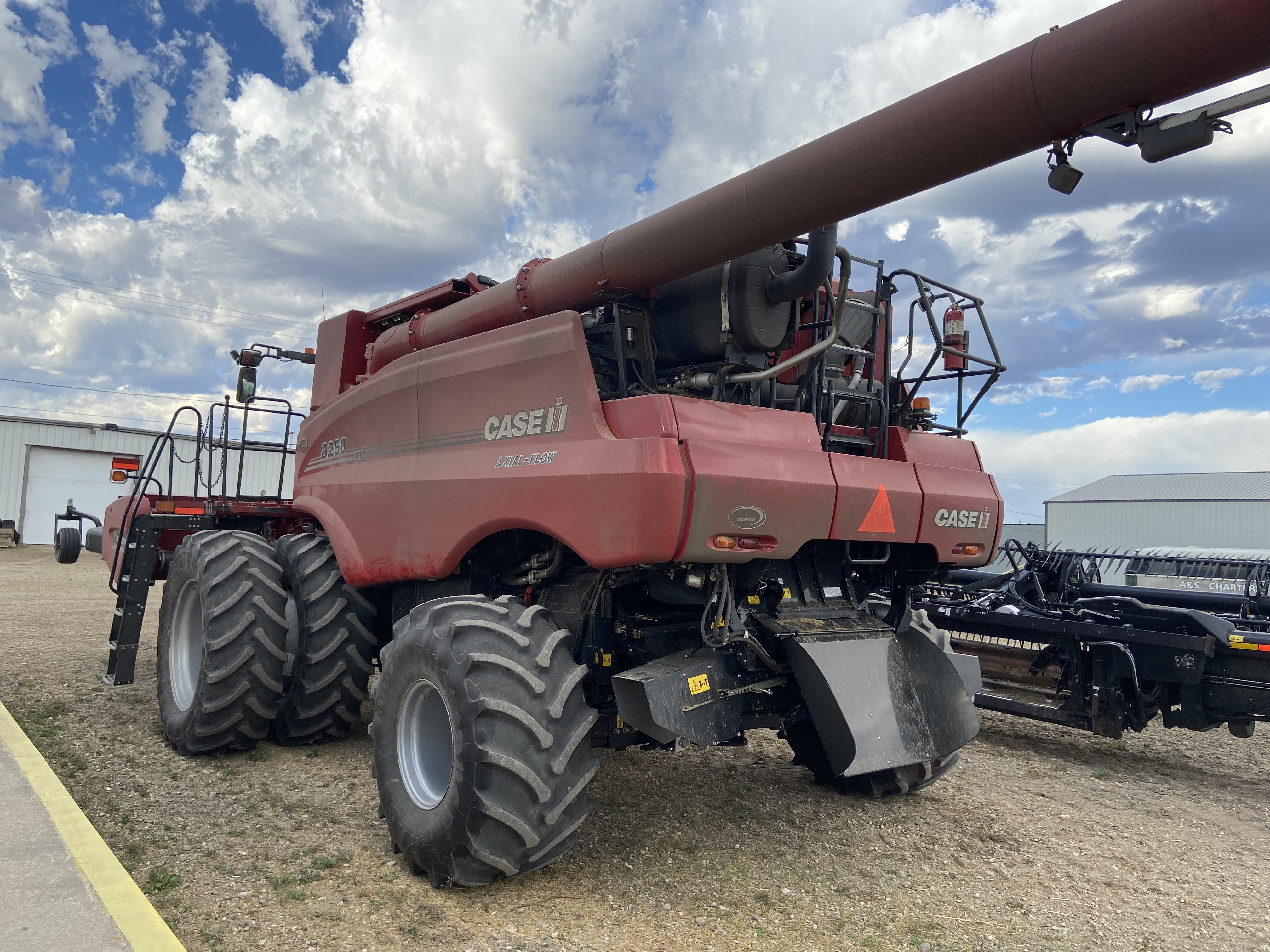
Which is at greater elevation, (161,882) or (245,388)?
(245,388)

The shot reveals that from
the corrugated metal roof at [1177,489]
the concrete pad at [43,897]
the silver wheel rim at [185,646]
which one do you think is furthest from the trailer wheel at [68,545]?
the corrugated metal roof at [1177,489]

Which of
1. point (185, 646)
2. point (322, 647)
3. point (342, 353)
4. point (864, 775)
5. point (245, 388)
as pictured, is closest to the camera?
point (864, 775)

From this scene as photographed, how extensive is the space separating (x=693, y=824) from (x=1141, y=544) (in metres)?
29.5

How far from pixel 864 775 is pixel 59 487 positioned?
27475 millimetres

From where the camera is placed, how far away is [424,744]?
408cm

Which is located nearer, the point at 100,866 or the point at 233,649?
the point at 100,866

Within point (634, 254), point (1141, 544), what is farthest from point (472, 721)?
point (1141, 544)

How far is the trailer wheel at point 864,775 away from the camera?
16.7 ft

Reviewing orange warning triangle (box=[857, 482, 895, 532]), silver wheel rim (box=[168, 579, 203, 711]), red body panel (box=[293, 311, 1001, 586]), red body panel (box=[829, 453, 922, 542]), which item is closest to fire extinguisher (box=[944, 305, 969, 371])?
red body panel (box=[293, 311, 1001, 586])

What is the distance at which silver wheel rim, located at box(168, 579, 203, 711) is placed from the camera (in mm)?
6004

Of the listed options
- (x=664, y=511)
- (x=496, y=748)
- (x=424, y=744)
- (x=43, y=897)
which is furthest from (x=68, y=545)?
(x=664, y=511)

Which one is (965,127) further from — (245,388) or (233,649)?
(245,388)

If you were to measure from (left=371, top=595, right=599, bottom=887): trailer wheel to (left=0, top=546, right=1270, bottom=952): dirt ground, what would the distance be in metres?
0.20

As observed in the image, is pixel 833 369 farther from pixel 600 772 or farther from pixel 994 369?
pixel 600 772
